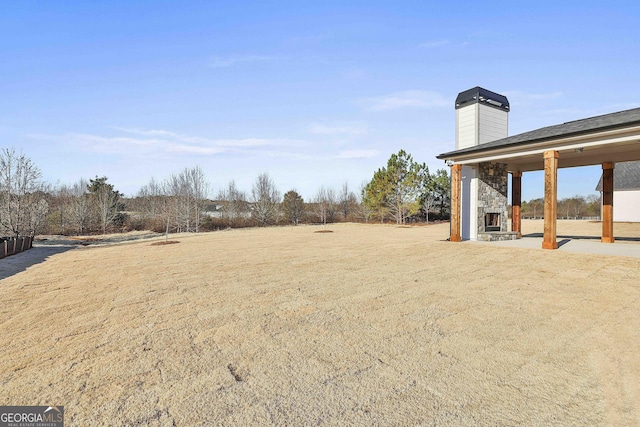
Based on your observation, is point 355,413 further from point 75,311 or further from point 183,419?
point 75,311

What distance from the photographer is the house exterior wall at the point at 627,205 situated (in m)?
26.5

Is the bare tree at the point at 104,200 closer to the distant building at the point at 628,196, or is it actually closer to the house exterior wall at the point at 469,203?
the house exterior wall at the point at 469,203

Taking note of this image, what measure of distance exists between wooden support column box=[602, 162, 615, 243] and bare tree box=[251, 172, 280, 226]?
84.2 feet

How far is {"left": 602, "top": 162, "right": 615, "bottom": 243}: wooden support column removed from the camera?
1151 cm

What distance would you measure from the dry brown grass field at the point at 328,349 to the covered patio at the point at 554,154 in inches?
154

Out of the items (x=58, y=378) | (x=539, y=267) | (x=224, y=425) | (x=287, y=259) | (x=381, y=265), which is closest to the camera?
(x=224, y=425)

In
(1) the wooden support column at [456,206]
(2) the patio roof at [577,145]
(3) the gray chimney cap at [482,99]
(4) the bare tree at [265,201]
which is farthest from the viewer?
(4) the bare tree at [265,201]

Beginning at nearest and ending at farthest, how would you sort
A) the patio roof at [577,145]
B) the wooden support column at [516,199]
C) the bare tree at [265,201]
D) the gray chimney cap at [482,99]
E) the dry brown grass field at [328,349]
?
the dry brown grass field at [328,349], the patio roof at [577,145], the gray chimney cap at [482,99], the wooden support column at [516,199], the bare tree at [265,201]

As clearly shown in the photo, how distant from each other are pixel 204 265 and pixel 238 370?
583 centimetres

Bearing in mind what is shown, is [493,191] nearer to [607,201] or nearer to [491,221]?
[491,221]

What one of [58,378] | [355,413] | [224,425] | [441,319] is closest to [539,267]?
[441,319]

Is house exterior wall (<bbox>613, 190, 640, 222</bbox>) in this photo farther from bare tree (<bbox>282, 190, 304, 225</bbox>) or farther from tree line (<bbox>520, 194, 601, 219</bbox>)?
bare tree (<bbox>282, 190, 304, 225</bbox>)

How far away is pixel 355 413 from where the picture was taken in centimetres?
218

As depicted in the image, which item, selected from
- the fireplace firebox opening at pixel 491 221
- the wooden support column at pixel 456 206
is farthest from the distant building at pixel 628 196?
the wooden support column at pixel 456 206
